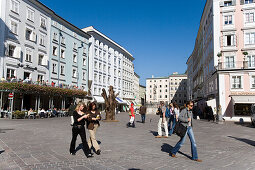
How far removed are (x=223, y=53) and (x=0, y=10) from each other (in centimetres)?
2953

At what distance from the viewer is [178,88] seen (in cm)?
11419

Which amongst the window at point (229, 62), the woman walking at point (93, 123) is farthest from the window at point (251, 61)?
the woman walking at point (93, 123)

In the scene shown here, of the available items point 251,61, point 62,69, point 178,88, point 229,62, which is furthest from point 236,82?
point 178,88

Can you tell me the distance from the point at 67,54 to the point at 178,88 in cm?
8667

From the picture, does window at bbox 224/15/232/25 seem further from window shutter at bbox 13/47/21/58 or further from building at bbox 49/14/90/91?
window shutter at bbox 13/47/21/58

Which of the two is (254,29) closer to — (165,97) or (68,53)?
(68,53)

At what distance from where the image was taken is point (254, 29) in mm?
27844

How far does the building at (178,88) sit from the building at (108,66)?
5133 cm

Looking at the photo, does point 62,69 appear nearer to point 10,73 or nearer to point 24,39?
point 24,39

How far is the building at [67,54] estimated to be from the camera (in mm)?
34094

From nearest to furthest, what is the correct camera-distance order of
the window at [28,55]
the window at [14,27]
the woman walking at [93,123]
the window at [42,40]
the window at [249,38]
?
1. the woman walking at [93,123]
2. the window at [14,27]
3. the window at [249,38]
4. the window at [28,55]
5. the window at [42,40]

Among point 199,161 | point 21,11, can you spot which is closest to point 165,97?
point 21,11

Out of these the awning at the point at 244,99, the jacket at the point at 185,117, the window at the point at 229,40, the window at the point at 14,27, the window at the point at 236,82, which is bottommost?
the jacket at the point at 185,117

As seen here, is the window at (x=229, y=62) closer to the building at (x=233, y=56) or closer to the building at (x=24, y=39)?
the building at (x=233, y=56)
